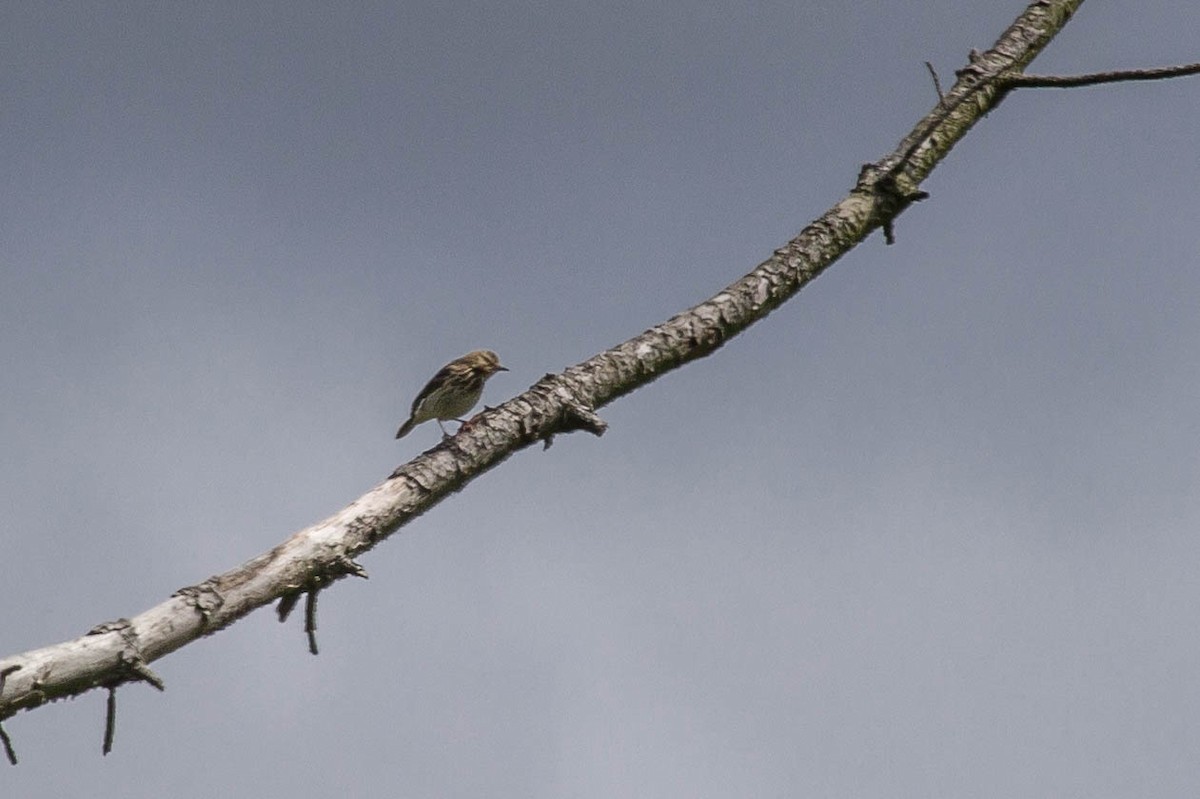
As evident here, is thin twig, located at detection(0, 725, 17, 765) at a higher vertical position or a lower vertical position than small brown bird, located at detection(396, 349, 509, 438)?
lower

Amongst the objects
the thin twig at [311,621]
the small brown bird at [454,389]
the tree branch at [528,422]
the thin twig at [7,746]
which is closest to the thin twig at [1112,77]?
the tree branch at [528,422]

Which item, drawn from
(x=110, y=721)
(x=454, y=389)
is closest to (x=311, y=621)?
(x=110, y=721)

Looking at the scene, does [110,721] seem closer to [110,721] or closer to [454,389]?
[110,721]

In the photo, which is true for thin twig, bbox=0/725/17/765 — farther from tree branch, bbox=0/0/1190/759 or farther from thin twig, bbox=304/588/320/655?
thin twig, bbox=304/588/320/655

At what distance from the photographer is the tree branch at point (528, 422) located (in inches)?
195

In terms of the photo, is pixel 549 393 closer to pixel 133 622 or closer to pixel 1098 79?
pixel 133 622

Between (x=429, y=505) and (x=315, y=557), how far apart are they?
69cm

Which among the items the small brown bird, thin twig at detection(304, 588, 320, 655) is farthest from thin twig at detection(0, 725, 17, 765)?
the small brown bird

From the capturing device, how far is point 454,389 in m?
14.9

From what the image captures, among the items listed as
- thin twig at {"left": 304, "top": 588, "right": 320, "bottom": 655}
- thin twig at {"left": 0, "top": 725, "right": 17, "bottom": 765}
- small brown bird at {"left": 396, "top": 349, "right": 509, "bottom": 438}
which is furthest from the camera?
small brown bird at {"left": 396, "top": 349, "right": 509, "bottom": 438}

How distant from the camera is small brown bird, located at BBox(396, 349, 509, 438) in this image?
14906mm

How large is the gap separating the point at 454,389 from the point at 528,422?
27.8 feet

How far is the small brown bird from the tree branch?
8.30m

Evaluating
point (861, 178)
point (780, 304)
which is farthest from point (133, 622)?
point (861, 178)
